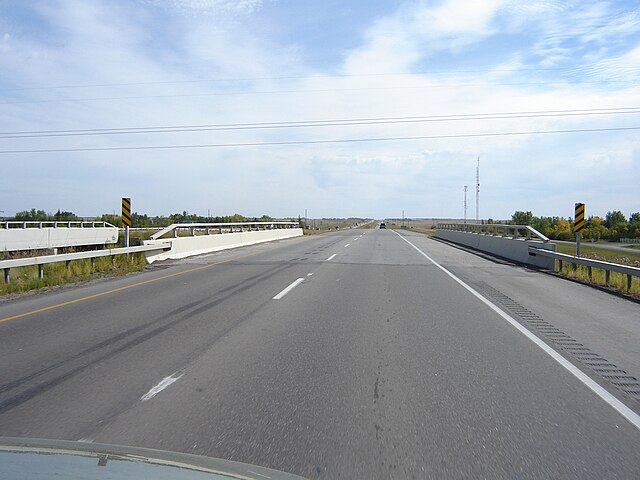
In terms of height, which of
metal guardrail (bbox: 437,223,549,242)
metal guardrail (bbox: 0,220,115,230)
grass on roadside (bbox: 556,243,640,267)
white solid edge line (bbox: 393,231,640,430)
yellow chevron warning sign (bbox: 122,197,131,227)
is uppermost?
yellow chevron warning sign (bbox: 122,197,131,227)

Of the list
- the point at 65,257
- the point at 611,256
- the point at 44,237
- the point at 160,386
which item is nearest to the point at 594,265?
the point at 160,386

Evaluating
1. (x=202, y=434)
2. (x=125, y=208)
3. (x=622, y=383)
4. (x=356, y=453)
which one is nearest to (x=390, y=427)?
Answer: (x=356, y=453)

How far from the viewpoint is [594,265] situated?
15.3 m

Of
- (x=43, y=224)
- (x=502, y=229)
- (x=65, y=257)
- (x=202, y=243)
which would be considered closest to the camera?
(x=65, y=257)

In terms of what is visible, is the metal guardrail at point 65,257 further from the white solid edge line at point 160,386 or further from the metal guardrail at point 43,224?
the metal guardrail at point 43,224

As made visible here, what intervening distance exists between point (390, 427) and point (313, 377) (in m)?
1.51

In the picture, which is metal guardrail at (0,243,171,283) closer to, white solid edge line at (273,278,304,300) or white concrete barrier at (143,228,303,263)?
white concrete barrier at (143,228,303,263)

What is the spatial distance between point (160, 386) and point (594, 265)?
46.0 feet

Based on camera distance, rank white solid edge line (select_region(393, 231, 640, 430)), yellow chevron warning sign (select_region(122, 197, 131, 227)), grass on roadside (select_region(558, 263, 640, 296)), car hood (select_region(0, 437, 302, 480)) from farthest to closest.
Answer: yellow chevron warning sign (select_region(122, 197, 131, 227)) < grass on roadside (select_region(558, 263, 640, 296)) < white solid edge line (select_region(393, 231, 640, 430)) < car hood (select_region(0, 437, 302, 480))

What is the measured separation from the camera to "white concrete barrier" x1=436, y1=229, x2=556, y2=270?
787 inches

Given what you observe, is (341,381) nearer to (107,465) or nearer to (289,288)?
(107,465)

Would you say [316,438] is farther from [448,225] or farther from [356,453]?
[448,225]

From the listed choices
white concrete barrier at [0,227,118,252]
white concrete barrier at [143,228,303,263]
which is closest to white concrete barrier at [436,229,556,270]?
white concrete barrier at [143,228,303,263]

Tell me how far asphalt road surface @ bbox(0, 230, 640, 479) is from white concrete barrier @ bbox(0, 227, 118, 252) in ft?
68.3
